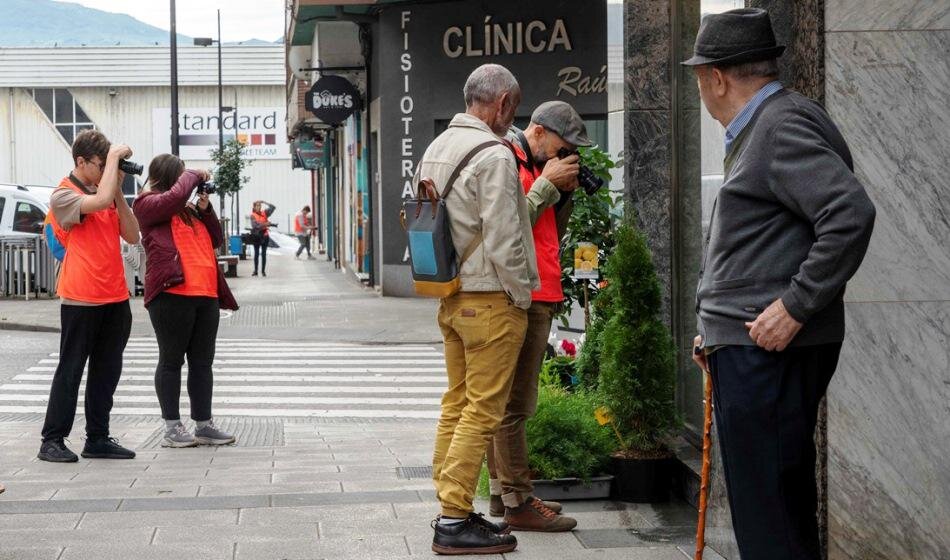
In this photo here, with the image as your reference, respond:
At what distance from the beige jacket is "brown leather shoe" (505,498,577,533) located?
1043 millimetres

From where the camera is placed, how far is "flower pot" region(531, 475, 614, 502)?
6.48 meters

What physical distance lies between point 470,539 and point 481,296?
0.99 meters

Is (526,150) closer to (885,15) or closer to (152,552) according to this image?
(885,15)

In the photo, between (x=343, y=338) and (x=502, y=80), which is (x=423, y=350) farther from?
(x=502, y=80)

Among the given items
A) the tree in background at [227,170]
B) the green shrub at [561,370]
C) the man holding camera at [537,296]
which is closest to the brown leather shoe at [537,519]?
the man holding camera at [537,296]

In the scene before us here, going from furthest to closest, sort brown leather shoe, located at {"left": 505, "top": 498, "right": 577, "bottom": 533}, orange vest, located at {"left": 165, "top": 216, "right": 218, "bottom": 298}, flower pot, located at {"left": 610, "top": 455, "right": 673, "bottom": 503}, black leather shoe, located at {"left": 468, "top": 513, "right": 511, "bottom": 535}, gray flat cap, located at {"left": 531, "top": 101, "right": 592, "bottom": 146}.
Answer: orange vest, located at {"left": 165, "top": 216, "right": 218, "bottom": 298} → flower pot, located at {"left": 610, "top": 455, "right": 673, "bottom": 503} → gray flat cap, located at {"left": 531, "top": 101, "right": 592, "bottom": 146} → brown leather shoe, located at {"left": 505, "top": 498, "right": 577, "bottom": 533} → black leather shoe, located at {"left": 468, "top": 513, "right": 511, "bottom": 535}

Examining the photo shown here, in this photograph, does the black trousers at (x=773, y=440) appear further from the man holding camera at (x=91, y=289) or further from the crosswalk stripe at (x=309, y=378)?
the crosswalk stripe at (x=309, y=378)

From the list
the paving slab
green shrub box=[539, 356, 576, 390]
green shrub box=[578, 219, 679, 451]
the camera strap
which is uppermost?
the camera strap

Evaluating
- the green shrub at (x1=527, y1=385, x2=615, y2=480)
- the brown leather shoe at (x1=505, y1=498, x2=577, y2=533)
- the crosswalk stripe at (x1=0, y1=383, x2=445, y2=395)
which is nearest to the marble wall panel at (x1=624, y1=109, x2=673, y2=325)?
the green shrub at (x1=527, y1=385, x2=615, y2=480)

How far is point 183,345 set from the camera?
28.8 feet

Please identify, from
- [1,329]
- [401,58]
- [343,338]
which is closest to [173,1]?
[401,58]

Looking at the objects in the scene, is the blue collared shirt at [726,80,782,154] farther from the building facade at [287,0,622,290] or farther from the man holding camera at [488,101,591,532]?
the building facade at [287,0,622,290]

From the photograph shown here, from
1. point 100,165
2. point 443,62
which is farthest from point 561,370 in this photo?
point 443,62

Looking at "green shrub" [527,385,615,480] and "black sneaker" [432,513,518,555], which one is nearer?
"black sneaker" [432,513,518,555]
